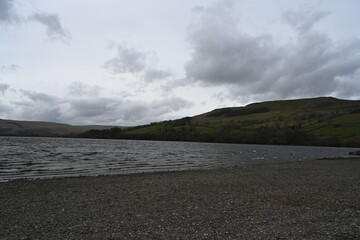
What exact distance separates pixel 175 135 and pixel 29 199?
173881mm

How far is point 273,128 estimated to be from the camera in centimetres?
18725

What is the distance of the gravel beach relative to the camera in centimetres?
977

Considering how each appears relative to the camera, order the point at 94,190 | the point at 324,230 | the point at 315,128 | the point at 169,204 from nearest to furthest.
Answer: the point at 324,230 < the point at 169,204 < the point at 94,190 < the point at 315,128

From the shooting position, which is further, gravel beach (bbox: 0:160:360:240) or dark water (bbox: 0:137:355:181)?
dark water (bbox: 0:137:355:181)

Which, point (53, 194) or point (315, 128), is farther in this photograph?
point (315, 128)

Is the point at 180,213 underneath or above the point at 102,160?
above

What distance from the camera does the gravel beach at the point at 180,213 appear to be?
32.1 ft

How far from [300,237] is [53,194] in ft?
51.9

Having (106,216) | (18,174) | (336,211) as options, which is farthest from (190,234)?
(18,174)

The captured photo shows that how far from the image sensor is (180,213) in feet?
41.0

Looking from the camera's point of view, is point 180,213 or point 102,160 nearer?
point 180,213

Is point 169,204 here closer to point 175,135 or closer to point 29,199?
point 29,199

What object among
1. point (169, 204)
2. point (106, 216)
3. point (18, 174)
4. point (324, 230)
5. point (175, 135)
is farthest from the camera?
point (175, 135)

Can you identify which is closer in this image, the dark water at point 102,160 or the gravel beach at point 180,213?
the gravel beach at point 180,213
